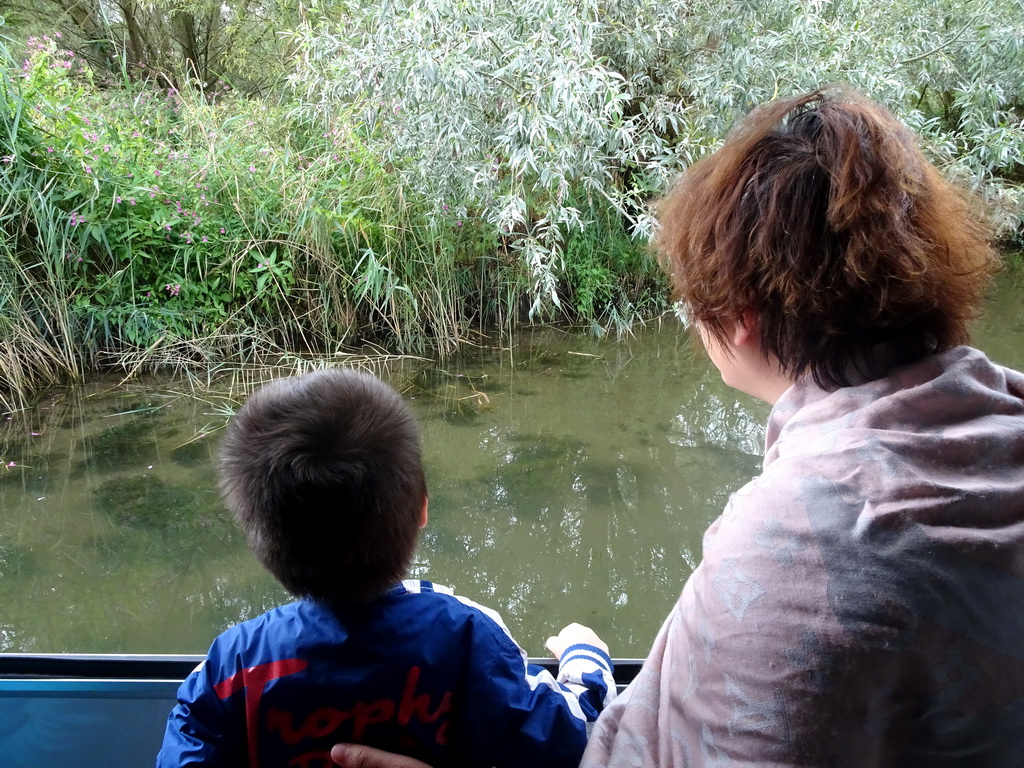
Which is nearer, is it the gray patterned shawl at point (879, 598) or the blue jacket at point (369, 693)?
the gray patterned shawl at point (879, 598)

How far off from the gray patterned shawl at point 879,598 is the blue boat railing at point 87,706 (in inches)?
19.1

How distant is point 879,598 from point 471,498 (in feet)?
6.80

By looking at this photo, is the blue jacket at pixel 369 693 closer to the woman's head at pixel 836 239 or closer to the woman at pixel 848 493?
the woman at pixel 848 493

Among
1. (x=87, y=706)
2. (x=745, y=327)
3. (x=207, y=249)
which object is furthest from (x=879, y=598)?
(x=207, y=249)

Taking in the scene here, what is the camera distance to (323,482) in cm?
71

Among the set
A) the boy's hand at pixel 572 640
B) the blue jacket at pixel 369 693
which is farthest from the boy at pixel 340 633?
the boy's hand at pixel 572 640

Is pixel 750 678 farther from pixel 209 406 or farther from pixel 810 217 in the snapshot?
pixel 209 406

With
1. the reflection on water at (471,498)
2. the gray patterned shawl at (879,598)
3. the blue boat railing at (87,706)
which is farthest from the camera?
the reflection on water at (471,498)

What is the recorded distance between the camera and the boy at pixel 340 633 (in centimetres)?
73

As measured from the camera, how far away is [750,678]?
1.86ft

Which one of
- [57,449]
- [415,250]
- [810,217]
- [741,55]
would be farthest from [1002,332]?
[57,449]

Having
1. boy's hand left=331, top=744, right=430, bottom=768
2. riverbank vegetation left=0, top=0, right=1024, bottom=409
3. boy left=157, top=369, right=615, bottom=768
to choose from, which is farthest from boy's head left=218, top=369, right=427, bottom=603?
riverbank vegetation left=0, top=0, right=1024, bottom=409

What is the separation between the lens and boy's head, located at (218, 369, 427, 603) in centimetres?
72

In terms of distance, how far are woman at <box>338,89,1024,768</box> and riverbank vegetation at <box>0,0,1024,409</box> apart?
218cm
